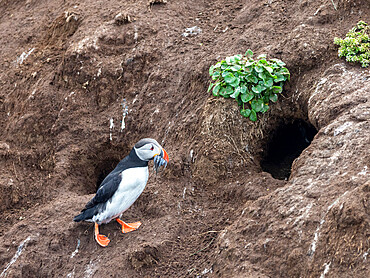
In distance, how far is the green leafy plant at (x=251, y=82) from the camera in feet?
18.9

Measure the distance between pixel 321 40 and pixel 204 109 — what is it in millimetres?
1764

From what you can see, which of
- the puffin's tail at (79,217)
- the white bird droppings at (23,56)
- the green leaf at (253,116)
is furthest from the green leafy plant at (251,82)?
the white bird droppings at (23,56)

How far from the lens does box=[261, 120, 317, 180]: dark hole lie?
619 cm

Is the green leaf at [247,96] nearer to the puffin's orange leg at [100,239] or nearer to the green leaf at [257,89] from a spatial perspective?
the green leaf at [257,89]

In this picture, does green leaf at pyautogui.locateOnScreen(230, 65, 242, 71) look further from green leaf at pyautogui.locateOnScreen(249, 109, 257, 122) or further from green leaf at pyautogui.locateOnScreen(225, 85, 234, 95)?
green leaf at pyautogui.locateOnScreen(249, 109, 257, 122)

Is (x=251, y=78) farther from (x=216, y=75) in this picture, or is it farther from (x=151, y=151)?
(x=151, y=151)

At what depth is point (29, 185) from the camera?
23.0ft

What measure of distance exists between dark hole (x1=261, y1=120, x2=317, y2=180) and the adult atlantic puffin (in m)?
1.60

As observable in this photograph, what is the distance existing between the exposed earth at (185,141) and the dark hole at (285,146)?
23 millimetres

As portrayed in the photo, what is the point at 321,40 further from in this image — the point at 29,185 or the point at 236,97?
the point at 29,185

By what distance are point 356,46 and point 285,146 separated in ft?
5.44

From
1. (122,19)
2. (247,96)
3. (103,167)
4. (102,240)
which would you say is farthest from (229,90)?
(122,19)

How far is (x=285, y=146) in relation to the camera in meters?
6.51

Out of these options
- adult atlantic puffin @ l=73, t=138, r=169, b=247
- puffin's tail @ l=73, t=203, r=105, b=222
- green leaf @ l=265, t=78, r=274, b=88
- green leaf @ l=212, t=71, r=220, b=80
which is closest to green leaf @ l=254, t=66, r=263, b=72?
green leaf @ l=265, t=78, r=274, b=88
